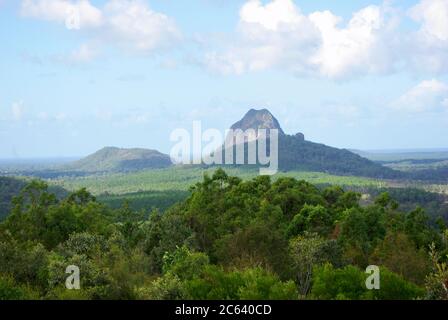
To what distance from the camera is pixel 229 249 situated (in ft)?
96.4

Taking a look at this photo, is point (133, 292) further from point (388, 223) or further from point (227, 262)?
point (388, 223)

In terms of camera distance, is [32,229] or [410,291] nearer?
[410,291]

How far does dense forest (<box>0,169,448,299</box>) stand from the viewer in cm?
1822

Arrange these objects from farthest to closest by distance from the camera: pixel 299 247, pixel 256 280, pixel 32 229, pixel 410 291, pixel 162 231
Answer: pixel 32 229
pixel 162 231
pixel 299 247
pixel 410 291
pixel 256 280

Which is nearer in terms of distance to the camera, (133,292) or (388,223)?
(133,292)

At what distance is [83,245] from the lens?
2930 cm

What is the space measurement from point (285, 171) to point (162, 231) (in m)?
146

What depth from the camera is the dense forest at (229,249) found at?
1822 cm
